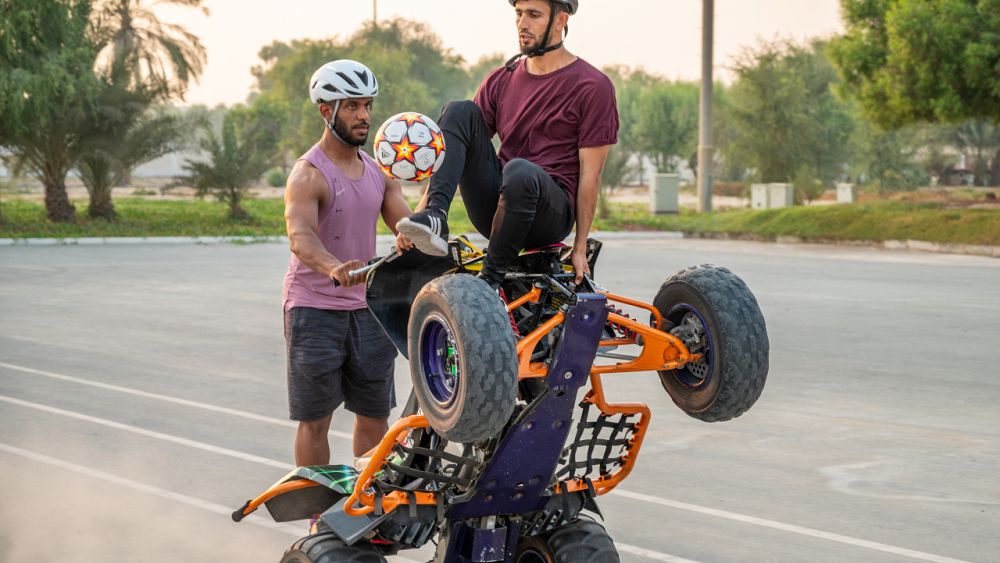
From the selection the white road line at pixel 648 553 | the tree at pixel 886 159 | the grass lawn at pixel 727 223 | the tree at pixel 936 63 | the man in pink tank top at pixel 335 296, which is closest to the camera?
the man in pink tank top at pixel 335 296

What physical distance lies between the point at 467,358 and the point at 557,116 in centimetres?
112

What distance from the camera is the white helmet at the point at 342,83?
522cm

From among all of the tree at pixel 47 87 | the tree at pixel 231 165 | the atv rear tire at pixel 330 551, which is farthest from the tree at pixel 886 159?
the atv rear tire at pixel 330 551

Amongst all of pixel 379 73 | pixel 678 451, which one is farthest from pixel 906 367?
pixel 379 73

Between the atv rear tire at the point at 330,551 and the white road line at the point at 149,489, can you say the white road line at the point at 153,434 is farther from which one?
the atv rear tire at the point at 330,551

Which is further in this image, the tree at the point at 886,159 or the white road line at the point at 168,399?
the tree at the point at 886,159

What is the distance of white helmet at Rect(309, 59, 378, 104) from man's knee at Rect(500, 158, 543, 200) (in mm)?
1436

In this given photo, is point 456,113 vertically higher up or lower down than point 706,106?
lower down

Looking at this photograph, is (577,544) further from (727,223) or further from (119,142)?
(727,223)

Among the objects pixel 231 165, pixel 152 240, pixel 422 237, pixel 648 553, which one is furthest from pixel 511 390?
pixel 231 165

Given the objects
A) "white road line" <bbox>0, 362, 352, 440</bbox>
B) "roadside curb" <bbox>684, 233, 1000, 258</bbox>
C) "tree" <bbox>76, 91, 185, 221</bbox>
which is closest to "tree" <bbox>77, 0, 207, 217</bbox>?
"tree" <bbox>76, 91, 185, 221</bbox>

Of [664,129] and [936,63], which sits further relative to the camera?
[664,129]

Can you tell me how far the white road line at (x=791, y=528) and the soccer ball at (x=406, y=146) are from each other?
375cm

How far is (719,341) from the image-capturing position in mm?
4020
